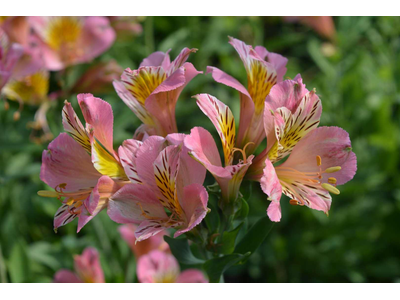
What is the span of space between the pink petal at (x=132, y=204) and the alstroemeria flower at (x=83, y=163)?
4 centimetres

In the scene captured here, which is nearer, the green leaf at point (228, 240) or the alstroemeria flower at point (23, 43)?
the green leaf at point (228, 240)

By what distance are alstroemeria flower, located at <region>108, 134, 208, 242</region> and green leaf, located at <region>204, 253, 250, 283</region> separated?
0.14 m

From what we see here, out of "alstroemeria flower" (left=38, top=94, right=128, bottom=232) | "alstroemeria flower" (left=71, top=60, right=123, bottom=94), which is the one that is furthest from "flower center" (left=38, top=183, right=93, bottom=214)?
"alstroemeria flower" (left=71, top=60, right=123, bottom=94)

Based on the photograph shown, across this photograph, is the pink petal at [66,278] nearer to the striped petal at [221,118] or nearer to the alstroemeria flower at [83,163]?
the alstroemeria flower at [83,163]

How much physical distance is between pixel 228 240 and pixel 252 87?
405 millimetres

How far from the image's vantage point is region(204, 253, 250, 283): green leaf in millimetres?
1081

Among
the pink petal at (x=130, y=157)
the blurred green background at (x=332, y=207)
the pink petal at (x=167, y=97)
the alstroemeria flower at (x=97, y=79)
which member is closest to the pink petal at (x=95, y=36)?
the alstroemeria flower at (x=97, y=79)

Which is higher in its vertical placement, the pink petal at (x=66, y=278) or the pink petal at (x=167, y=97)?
the pink petal at (x=167, y=97)

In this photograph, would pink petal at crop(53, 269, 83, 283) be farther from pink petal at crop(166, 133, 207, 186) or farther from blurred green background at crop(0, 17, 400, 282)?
pink petal at crop(166, 133, 207, 186)

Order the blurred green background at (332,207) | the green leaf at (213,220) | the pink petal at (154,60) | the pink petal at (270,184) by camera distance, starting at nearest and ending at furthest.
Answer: the pink petal at (270,184) < the green leaf at (213,220) < the pink petal at (154,60) < the blurred green background at (332,207)

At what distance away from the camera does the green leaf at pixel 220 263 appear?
1.08m

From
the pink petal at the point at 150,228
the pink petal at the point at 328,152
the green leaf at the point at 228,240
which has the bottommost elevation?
the green leaf at the point at 228,240

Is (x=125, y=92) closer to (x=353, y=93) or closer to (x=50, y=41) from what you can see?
(x=50, y=41)

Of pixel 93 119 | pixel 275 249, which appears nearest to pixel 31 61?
pixel 93 119
